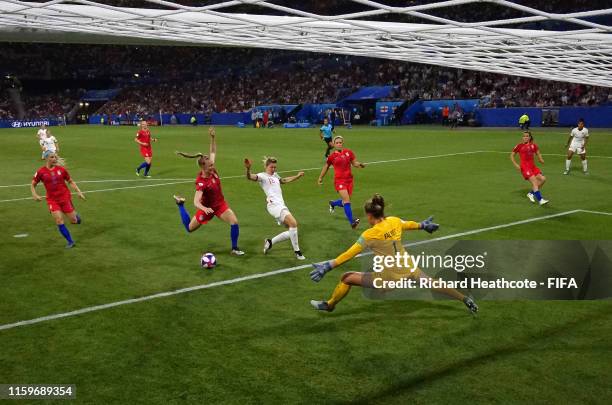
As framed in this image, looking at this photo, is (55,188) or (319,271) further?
(55,188)

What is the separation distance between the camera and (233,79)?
7775 centimetres

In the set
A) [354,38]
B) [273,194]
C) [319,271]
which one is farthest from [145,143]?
[319,271]

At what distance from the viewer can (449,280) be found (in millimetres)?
8172

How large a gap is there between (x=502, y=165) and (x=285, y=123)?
3822 centimetres

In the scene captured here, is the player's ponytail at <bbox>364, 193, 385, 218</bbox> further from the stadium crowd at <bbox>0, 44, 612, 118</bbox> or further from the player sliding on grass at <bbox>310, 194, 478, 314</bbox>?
the stadium crowd at <bbox>0, 44, 612, 118</bbox>

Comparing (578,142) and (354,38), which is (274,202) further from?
(578,142)

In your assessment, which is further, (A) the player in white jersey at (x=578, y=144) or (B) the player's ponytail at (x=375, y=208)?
(A) the player in white jersey at (x=578, y=144)

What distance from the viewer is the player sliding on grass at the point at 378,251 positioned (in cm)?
658

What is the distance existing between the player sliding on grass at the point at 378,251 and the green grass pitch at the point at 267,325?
424 millimetres

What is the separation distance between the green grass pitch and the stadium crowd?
3761 centimetres

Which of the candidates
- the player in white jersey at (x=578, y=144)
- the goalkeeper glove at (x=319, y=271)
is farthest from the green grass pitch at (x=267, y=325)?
the player in white jersey at (x=578, y=144)

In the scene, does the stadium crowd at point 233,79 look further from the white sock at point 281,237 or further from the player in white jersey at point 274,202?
the white sock at point 281,237

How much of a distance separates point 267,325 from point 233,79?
73894 mm

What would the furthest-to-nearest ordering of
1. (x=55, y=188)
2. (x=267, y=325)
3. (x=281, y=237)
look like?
(x=55, y=188) < (x=281, y=237) < (x=267, y=325)
